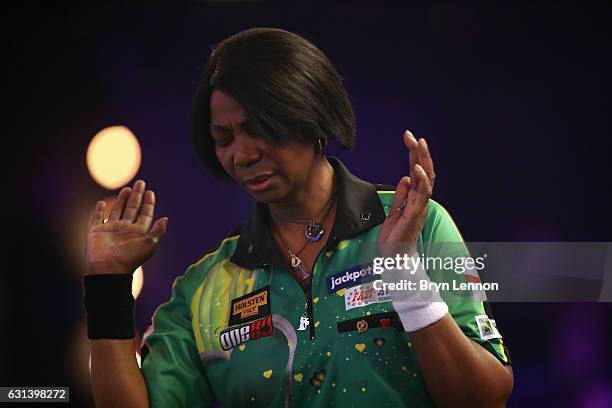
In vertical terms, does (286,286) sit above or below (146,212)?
below

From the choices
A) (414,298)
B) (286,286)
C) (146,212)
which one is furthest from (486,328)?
(146,212)

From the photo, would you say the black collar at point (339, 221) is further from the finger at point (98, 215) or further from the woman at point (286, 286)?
the finger at point (98, 215)

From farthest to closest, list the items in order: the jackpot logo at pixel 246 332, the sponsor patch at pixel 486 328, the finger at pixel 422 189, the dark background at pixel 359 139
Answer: the dark background at pixel 359 139, the jackpot logo at pixel 246 332, the sponsor patch at pixel 486 328, the finger at pixel 422 189

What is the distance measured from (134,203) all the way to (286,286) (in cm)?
39

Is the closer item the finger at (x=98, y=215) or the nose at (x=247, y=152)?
the nose at (x=247, y=152)

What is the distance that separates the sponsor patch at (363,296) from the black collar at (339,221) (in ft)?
0.40

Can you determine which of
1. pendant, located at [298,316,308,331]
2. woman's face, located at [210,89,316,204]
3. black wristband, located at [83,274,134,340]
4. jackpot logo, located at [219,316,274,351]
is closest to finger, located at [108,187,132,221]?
black wristband, located at [83,274,134,340]

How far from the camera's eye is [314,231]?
1634 millimetres

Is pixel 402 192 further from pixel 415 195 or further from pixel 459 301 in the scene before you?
pixel 459 301

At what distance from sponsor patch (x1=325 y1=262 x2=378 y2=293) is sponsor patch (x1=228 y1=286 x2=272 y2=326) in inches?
5.8

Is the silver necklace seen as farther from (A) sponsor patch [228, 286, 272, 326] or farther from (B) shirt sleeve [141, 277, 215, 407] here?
(B) shirt sleeve [141, 277, 215, 407]

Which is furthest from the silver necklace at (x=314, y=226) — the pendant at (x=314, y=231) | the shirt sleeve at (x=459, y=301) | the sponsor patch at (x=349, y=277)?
the shirt sleeve at (x=459, y=301)

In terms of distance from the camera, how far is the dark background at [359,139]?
2.05 m

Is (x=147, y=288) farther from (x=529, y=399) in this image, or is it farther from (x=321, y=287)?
(x=529, y=399)
